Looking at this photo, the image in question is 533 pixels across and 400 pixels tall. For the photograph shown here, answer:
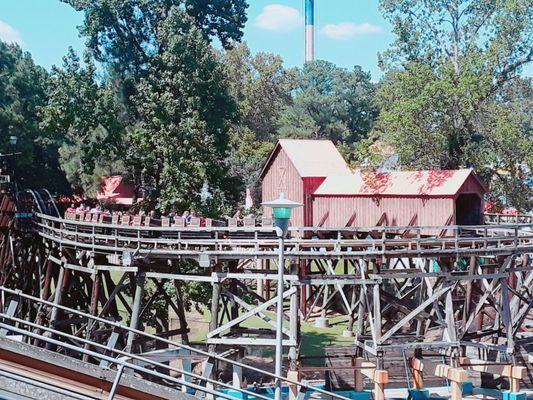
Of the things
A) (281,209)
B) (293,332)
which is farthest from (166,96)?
(281,209)

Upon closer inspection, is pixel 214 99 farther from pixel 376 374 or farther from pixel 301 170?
pixel 376 374

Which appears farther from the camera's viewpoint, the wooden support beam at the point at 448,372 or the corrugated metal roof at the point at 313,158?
the corrugated metal roof at the point at 313,158

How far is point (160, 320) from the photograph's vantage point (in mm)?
22141

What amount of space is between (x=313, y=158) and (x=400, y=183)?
4276mm

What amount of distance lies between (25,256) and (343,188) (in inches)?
455

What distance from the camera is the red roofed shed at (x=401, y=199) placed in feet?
71.6

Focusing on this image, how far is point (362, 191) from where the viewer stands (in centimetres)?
2356

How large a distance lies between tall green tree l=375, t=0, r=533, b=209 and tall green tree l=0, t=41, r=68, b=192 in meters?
22.6

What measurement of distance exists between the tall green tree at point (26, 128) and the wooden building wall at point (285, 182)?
18900mm

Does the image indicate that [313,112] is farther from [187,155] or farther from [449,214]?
[449,214]

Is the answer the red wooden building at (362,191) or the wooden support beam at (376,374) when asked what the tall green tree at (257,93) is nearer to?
the red wooden building at (362,191)

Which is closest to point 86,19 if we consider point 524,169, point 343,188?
point 343,188

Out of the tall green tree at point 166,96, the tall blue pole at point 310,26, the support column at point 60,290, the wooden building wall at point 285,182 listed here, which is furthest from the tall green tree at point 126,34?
the tall blue pole at point 310,26

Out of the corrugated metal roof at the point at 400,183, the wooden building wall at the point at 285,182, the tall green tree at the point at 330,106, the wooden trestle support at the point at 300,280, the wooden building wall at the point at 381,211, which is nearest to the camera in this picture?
the wooden trestle support at the point at 300,280
